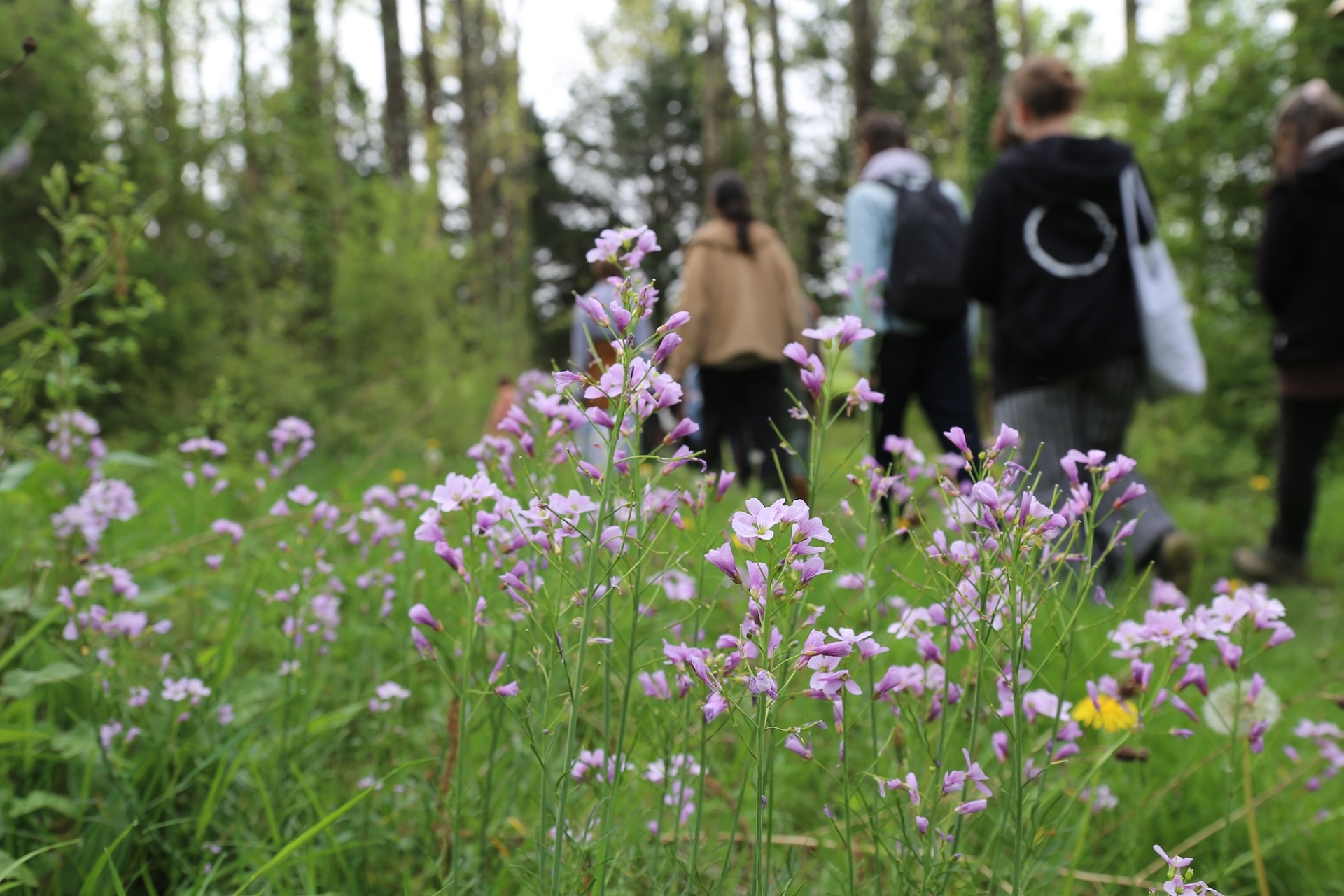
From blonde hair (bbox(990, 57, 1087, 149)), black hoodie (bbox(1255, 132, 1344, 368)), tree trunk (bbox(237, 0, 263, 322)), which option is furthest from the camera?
tree trunk (bbox(237, 0, 263, 322))

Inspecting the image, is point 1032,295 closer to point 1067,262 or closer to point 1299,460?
point 1067,262

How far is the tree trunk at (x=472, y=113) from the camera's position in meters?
12.6

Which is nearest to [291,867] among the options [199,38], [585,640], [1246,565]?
[585,640]

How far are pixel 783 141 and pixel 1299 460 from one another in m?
11.6

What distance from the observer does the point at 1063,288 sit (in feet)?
10.1

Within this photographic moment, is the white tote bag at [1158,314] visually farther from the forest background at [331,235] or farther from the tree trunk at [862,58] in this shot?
the tree trunk at [862,58]

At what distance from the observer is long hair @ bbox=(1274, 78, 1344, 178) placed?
3.75 metres

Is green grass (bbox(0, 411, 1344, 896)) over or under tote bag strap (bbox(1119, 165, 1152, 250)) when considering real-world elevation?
under

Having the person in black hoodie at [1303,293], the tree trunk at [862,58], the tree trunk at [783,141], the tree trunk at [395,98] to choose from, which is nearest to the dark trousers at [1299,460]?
the person in black hoodie at [1303,293]

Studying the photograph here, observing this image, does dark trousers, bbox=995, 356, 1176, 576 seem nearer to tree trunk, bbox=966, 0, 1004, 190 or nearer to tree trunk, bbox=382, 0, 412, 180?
tree trunk, bbox=966, 0, 1004, 190

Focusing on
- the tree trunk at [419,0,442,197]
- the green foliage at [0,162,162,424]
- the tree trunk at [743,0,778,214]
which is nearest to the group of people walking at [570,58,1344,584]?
the green foliage at [0,162,162,424]

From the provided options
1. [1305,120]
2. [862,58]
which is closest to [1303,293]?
[1305,120]

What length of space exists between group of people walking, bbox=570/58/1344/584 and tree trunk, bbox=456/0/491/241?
8441 millimetres

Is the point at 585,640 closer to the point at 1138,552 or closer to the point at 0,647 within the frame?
the point at 0,647
